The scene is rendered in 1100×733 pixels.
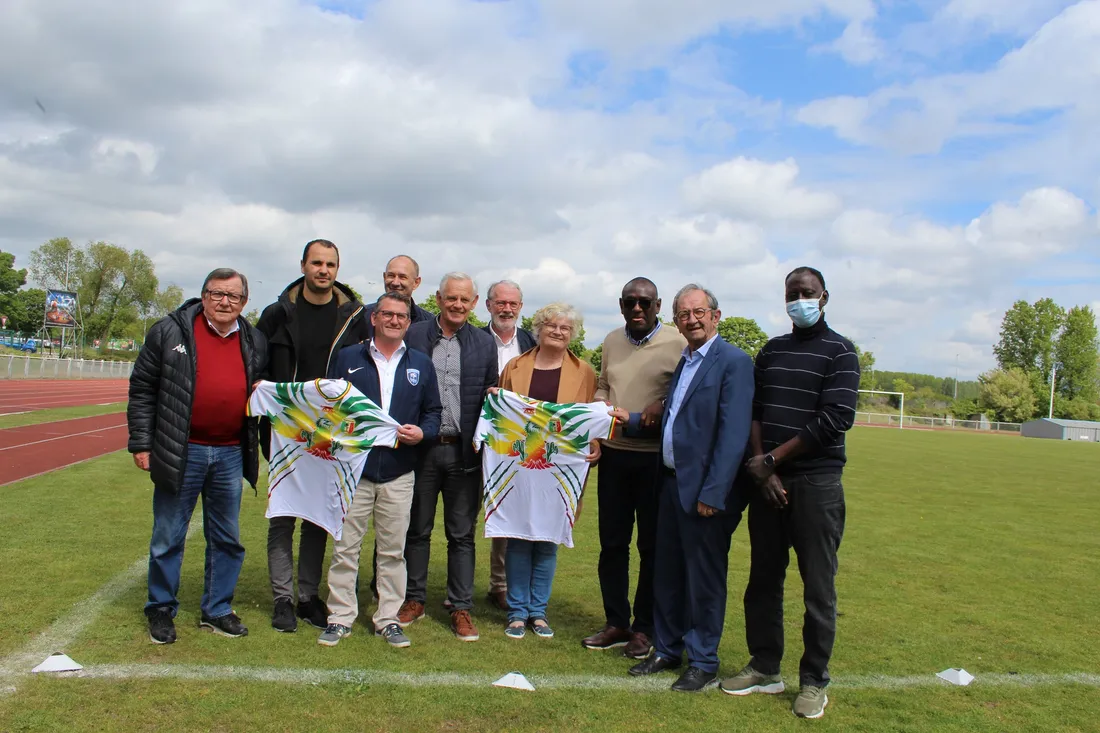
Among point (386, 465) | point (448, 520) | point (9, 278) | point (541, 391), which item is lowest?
point (448, 520)

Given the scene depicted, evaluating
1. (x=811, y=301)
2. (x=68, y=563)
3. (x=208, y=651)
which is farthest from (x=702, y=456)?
(x=68, y=563)

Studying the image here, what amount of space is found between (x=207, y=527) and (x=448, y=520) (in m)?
1.53

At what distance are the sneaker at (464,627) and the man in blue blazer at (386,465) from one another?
14.7 inches

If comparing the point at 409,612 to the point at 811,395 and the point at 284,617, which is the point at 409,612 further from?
the point at 811,395

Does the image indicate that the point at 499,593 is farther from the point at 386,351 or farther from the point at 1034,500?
the point at 1034,500

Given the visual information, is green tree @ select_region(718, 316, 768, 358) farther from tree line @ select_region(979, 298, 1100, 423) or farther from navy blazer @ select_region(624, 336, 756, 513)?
navy blazer @ select_region(624, 336, 756, 513)

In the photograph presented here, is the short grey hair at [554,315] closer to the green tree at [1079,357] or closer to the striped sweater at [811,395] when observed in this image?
the striped sweater at [811,395]

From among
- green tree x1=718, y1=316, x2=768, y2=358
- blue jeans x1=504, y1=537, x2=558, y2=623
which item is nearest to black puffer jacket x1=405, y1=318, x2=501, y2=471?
blue jeans x1=504, y1=537, x2=558, y2=623

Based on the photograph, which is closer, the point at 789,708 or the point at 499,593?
the point at 789,708

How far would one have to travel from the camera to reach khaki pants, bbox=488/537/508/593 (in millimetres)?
5934

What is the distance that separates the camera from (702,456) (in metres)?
4.38

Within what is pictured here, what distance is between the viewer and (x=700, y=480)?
437cm

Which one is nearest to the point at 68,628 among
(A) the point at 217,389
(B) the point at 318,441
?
(A) the point at 217,389

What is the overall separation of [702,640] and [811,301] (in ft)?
6.55
